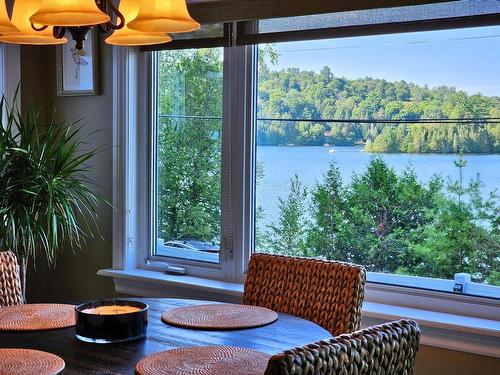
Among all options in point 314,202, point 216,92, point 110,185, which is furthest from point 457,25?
point 110,185

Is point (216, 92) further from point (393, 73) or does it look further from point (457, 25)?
point (457, 25)

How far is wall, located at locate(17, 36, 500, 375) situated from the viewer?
12.5 ft

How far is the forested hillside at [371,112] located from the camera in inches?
111

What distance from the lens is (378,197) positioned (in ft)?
10.1

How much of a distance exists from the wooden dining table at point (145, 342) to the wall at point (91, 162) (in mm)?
1629

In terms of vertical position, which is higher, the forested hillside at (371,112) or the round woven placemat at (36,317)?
the forested hillside at (371,112)

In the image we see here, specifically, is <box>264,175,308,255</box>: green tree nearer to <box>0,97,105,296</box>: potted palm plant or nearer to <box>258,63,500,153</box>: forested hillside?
<box>258,63,500,153</box>: forested hillside

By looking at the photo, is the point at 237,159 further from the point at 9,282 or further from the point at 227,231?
the point at 9,282

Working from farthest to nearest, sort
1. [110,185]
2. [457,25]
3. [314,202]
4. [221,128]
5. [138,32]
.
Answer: [110,185] < [221,128] < [314,202] < [457,25] < [138,32]

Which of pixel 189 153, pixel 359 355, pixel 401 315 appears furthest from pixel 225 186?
pixel 359 355

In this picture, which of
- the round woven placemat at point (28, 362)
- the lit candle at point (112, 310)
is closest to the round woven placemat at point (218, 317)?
the lit candle at point (112, 310)

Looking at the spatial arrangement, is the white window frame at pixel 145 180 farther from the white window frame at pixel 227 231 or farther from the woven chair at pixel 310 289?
the woven chair at pixel 310 289

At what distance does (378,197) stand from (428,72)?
548 millimetres

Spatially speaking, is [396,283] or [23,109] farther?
[23,109]
